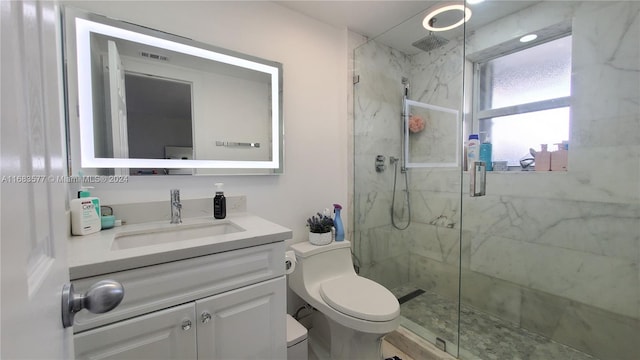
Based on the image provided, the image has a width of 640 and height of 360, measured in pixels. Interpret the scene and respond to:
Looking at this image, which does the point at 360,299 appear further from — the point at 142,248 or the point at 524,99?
the point at 524,99

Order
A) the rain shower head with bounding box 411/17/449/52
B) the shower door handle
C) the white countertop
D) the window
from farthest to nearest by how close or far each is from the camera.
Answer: the rain shower head with bounding box 411/17/449/52 → the shower door handle → the window → the white countertop

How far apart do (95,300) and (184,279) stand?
1.63ft

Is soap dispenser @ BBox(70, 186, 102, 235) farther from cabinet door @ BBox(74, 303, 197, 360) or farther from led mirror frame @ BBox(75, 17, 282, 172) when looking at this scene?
cabinet door @ BBox(74, 303, 197, 360)

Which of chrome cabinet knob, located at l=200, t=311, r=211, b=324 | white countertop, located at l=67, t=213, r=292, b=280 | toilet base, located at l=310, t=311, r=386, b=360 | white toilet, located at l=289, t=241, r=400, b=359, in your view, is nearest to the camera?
white countertop, located at l=67, t=213, r=292, b=280

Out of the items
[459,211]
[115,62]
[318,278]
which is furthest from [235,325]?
[459,211]

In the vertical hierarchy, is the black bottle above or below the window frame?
below

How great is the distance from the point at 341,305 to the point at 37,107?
4.34 ft

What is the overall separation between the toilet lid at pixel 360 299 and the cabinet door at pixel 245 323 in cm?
35

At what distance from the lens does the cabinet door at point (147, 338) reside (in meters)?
0.77

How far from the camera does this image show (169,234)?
1.24 metres

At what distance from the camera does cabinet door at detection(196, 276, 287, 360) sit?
37.6 inches

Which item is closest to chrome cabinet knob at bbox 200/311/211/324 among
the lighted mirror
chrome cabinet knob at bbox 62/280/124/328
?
chrome cabinet knob at bbox 62/280/124/328

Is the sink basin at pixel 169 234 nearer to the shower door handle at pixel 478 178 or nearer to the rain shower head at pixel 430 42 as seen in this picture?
the shower door handle at pixel 478 178

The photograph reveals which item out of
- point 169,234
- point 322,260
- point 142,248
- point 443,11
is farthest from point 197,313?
point 443,11
